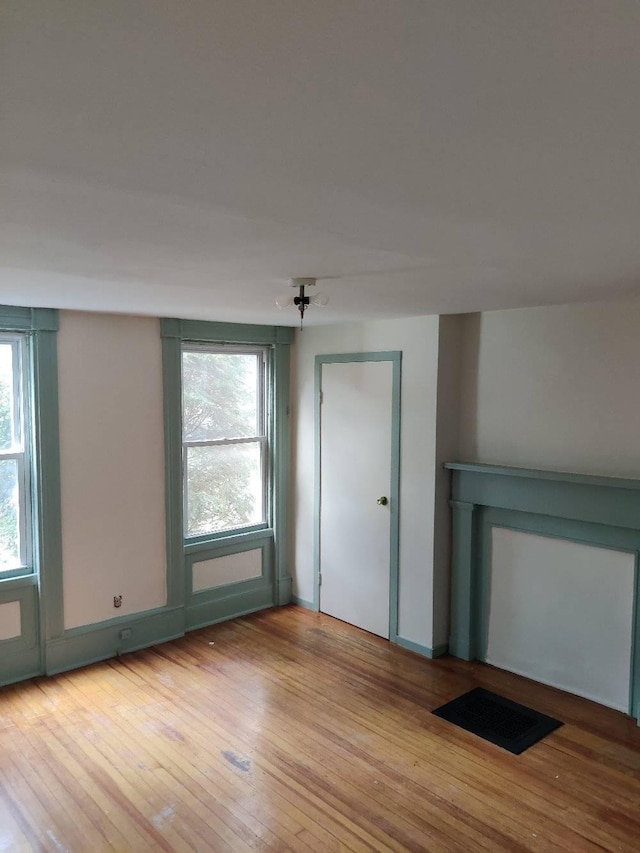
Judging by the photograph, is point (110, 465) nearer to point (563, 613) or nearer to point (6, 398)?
point (6, 398)

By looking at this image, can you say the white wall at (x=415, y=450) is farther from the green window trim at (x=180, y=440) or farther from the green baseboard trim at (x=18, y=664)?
the green baseboard trim at (x=18, y=664)

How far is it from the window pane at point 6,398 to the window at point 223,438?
3.79 feet

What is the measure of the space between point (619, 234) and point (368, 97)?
4.13 ft

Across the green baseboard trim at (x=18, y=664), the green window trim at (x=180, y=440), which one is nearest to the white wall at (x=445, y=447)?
the green window trim at (x=180, y=440)

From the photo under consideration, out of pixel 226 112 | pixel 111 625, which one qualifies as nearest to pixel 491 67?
pixel 226 112

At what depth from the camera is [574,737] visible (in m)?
3.31

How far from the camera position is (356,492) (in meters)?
4.69

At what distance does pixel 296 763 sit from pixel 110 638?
1769 mm

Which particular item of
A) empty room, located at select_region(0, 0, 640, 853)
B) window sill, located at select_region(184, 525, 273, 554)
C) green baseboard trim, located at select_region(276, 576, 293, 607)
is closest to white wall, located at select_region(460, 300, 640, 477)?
empty room, located at select_region(0, 0, 640, 853)

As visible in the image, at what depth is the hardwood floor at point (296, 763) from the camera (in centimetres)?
262

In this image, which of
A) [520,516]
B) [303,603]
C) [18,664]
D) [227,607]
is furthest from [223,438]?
[520,516]

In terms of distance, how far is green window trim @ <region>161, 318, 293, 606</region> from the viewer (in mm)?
4469

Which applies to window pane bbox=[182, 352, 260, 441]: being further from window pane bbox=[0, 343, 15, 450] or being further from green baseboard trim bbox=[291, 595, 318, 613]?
green baseboard trim bbox=[291, 595, 318, 613]

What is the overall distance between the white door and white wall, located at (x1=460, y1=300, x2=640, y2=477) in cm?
62
